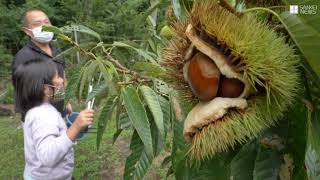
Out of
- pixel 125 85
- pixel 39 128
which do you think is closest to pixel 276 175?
pixel 125 85

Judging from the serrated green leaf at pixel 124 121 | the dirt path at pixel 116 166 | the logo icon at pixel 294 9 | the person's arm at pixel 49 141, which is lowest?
the dirt path at pixel 116 166

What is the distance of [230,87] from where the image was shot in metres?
Answer: 0.56

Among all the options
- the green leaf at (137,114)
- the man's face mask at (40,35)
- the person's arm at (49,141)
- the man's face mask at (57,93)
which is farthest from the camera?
the man's face mask at (40,35)

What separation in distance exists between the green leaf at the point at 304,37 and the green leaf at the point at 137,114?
18.5 inches

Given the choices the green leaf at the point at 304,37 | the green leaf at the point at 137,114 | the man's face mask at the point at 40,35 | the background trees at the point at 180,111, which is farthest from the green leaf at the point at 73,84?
Result: the man's face mask at the point at 40,35

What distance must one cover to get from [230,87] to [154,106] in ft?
1.54

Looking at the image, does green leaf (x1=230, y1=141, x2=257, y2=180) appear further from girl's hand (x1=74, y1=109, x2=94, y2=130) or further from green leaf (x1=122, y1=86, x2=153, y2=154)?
girl's hand (x1=74, y1=109, x2=94, y2=130)

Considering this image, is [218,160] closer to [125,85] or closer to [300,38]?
[300,38]

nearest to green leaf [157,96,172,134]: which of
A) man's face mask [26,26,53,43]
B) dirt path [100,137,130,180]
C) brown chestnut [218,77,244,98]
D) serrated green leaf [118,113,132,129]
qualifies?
serrated green leaf [118,113,132,129]

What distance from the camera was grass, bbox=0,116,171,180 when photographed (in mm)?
3709

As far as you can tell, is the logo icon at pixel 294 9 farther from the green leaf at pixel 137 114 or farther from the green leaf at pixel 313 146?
the green leaf at pixel 137 114

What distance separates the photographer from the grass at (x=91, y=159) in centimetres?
371

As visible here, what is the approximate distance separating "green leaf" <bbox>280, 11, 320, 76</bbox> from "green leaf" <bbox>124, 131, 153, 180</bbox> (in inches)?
21.4

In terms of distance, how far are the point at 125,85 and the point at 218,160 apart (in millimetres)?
393
